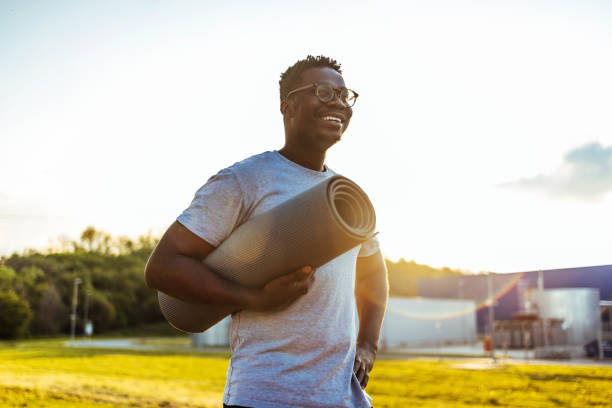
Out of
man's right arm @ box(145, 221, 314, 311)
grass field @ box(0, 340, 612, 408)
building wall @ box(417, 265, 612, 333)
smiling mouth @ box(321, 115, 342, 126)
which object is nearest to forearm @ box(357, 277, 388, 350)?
man's right arm @ box(145, 221, 314, 311)

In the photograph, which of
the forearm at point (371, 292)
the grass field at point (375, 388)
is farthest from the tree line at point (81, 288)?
the forearm at point (371, 292)

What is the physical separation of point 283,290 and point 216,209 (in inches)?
12.5

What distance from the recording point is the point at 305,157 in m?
2.00

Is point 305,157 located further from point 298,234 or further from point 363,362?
point 363,362

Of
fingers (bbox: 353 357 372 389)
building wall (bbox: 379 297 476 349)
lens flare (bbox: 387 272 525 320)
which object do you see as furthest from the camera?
lens flare (bbox: 387 272 525 320)

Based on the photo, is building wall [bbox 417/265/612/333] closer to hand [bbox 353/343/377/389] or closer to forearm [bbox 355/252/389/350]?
forearm [bbox 355/252/389/350]

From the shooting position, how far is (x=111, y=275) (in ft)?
234

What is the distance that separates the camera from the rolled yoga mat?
5.04 ft

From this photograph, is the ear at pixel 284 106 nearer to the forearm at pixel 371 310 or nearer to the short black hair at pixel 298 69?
the short black hair at pixel 298 69

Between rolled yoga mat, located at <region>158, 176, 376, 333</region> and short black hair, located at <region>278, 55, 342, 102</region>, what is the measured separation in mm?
615

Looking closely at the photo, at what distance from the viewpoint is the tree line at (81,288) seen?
186 feet

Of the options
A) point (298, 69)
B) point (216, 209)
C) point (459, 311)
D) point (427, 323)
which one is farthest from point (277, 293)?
point (459, 311)

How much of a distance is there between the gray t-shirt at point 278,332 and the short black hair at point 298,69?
38 centimetres

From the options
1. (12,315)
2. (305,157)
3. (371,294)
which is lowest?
(12,315)
